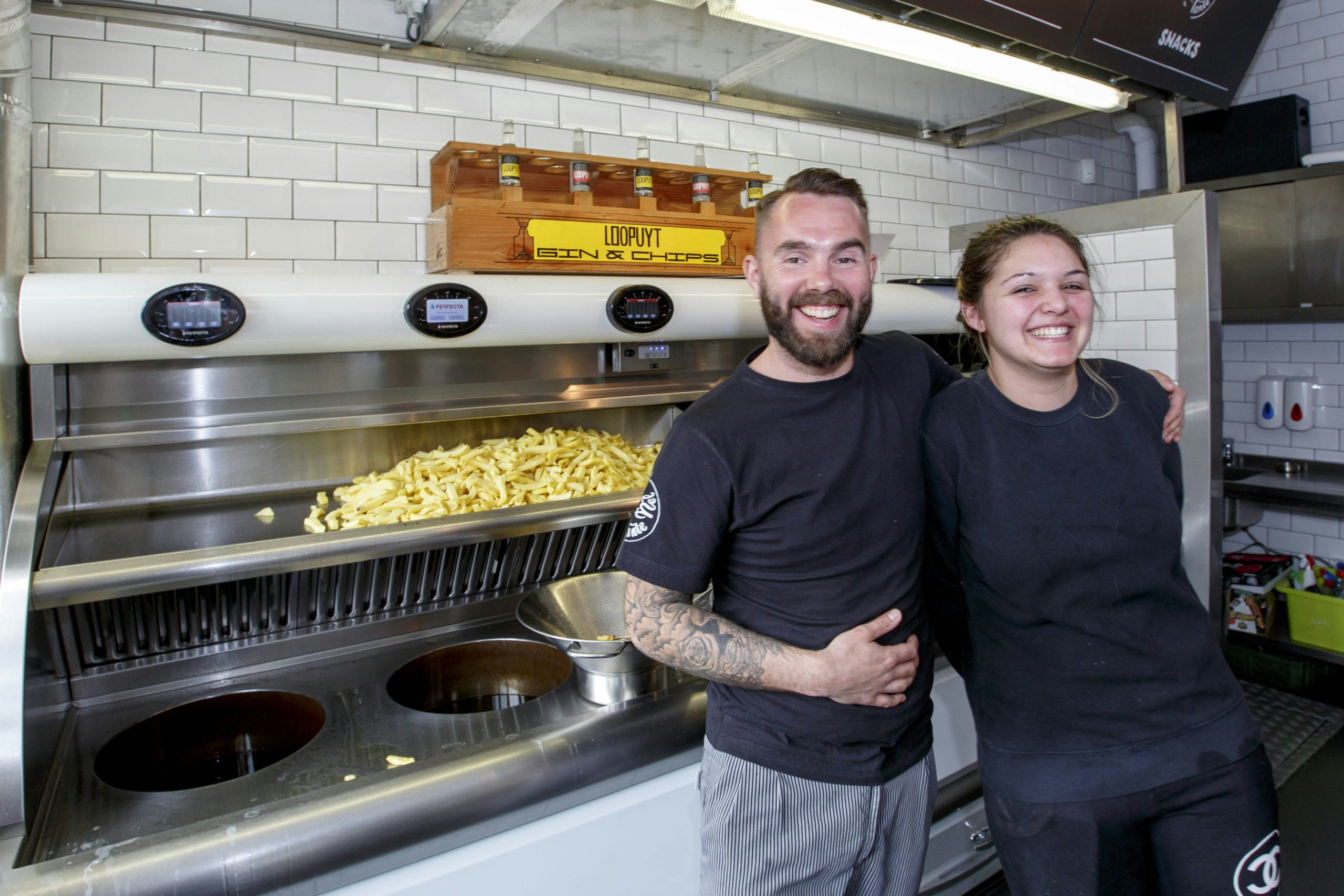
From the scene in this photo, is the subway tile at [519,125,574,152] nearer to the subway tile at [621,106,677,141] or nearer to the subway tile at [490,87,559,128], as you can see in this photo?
the subway tile at [490,87,559,128]

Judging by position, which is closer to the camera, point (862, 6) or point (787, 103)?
point (862, 6)

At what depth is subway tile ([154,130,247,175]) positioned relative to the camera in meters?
1.86

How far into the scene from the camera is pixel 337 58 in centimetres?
204

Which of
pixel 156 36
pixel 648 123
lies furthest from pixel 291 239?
pixel 648 123

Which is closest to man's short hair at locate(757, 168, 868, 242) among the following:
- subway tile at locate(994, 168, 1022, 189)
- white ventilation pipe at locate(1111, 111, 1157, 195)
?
subway tile at locate(994, 168, 1022, 189)

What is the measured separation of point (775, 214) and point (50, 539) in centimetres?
128

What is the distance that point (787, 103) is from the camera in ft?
9.14

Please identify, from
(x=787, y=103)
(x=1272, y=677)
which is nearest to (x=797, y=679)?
(x=787, y=103)

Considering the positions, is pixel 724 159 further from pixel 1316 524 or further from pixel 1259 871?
pixel 1316 524

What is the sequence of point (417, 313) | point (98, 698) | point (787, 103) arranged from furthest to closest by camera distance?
point (787, 103), point (417, 313), point (98, 698)

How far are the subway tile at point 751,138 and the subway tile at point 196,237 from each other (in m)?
1.53

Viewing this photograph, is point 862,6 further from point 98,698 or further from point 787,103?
point 98,698

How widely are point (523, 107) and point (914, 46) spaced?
106 cm

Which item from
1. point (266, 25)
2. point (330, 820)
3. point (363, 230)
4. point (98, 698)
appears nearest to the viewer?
point (330, 820)
